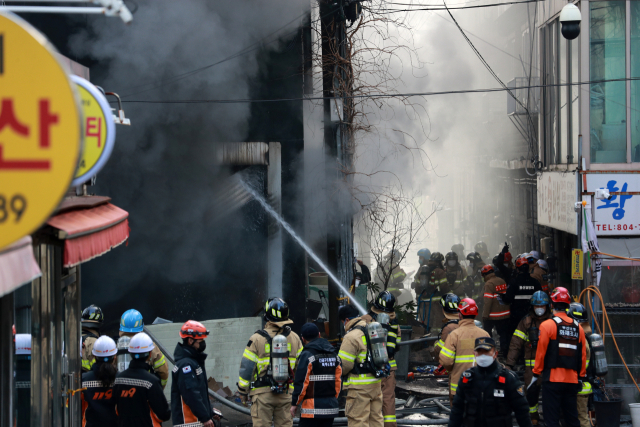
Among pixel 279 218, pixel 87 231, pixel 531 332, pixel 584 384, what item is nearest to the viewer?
pixel 87 231

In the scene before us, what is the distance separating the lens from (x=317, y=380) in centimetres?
574

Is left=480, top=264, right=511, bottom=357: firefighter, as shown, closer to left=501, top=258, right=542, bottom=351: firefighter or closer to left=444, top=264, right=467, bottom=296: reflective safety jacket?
left=501, top=258, right=542, bottom=351: firefighter

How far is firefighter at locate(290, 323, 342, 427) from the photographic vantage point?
569 cm

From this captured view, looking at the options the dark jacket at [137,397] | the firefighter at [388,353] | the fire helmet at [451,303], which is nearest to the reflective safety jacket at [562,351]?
the fire helmet at [451,303]

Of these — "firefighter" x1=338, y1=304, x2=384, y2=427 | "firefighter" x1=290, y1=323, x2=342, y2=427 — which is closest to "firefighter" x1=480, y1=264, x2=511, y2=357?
"firefighter" x1=338, y1=304, x2=384, y2=427

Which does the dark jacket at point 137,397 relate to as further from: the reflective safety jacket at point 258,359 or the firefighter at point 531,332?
the firefighter at point 531,332

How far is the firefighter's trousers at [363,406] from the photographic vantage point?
6.17 meters

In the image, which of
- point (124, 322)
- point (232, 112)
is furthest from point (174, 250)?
point (124, 322)

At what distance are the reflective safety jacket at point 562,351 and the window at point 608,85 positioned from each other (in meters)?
3.87

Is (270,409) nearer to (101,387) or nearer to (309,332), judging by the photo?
(309,332)

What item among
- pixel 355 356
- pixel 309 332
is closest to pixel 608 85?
pixel 355 356

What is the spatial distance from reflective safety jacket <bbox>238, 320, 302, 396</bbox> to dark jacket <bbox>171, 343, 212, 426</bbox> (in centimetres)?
53

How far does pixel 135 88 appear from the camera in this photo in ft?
30.7

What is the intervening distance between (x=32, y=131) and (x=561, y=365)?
217 inches
